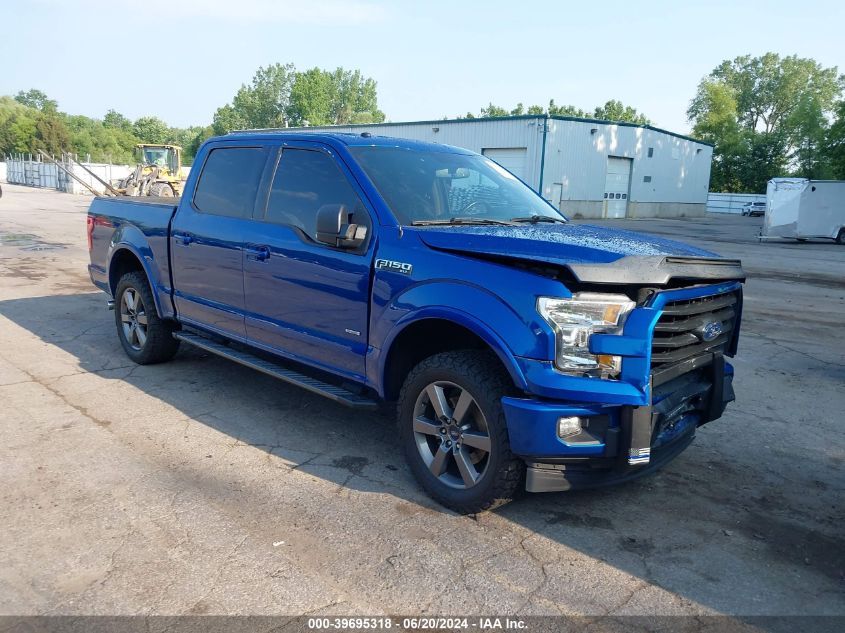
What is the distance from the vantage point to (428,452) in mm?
3713

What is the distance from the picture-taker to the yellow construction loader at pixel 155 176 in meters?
29.9

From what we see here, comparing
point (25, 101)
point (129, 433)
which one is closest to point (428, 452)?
point (129, 433)

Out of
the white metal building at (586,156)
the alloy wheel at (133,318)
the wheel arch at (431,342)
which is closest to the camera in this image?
the wheel arch at (431,342)

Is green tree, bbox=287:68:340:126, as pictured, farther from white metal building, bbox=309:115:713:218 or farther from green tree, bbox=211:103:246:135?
white metal building, bbox=309:115:713:218

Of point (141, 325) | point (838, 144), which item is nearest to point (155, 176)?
point (141, 325)

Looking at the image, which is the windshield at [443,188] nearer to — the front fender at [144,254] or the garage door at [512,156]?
the front fender at [144,254]

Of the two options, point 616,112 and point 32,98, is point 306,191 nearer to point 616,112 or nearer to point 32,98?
point 616,112

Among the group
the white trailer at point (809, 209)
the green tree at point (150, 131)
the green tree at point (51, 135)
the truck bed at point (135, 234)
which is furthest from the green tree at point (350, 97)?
the truck bed at point (135, 234)

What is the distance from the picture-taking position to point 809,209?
82.3 ft

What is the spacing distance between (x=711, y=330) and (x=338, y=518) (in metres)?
2.27

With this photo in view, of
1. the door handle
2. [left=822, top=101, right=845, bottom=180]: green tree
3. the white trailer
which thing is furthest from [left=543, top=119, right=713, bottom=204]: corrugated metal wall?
the door handle

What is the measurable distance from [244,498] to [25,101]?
206m

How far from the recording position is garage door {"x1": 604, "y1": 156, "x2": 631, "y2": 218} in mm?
41594

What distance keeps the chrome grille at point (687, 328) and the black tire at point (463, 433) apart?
2.57 feet
